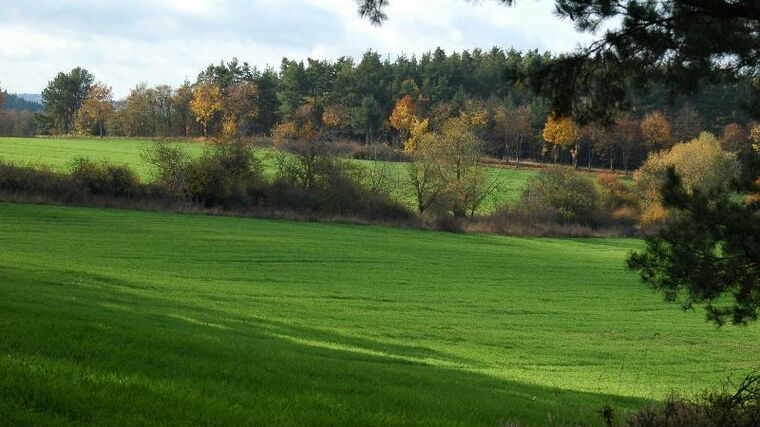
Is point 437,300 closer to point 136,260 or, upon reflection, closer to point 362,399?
point 136,260

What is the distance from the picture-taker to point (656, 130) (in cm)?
8625

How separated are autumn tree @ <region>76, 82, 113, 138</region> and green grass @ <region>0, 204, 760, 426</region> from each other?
6823cm

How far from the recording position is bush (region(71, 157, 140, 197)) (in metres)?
54.7

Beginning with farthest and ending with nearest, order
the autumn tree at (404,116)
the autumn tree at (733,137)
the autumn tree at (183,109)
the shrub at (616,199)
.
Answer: the autumn tree at (183,109), the autumn tree at (404,116), the shrub at (616,199), the autumn tree at (733,137)

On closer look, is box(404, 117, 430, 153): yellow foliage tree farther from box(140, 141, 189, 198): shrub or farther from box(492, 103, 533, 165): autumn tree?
box(140, 141, 189, 198): shrub

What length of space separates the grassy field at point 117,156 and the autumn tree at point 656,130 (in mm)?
14279

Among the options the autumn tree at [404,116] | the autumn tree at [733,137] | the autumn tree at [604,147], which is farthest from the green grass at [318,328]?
the autumn tree at [404,116]

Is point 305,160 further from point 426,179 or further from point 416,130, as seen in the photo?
point 416,130

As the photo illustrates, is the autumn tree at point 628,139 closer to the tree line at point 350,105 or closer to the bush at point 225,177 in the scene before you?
the tree line at point 350,105

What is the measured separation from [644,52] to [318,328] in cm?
1466

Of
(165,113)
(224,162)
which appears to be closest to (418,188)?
(224,162)

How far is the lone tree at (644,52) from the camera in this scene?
8070mm

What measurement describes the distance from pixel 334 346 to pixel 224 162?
1817 inches

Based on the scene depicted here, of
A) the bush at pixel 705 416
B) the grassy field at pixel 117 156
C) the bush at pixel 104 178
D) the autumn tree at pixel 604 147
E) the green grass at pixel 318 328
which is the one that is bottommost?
the green grass at pixel 318 328
